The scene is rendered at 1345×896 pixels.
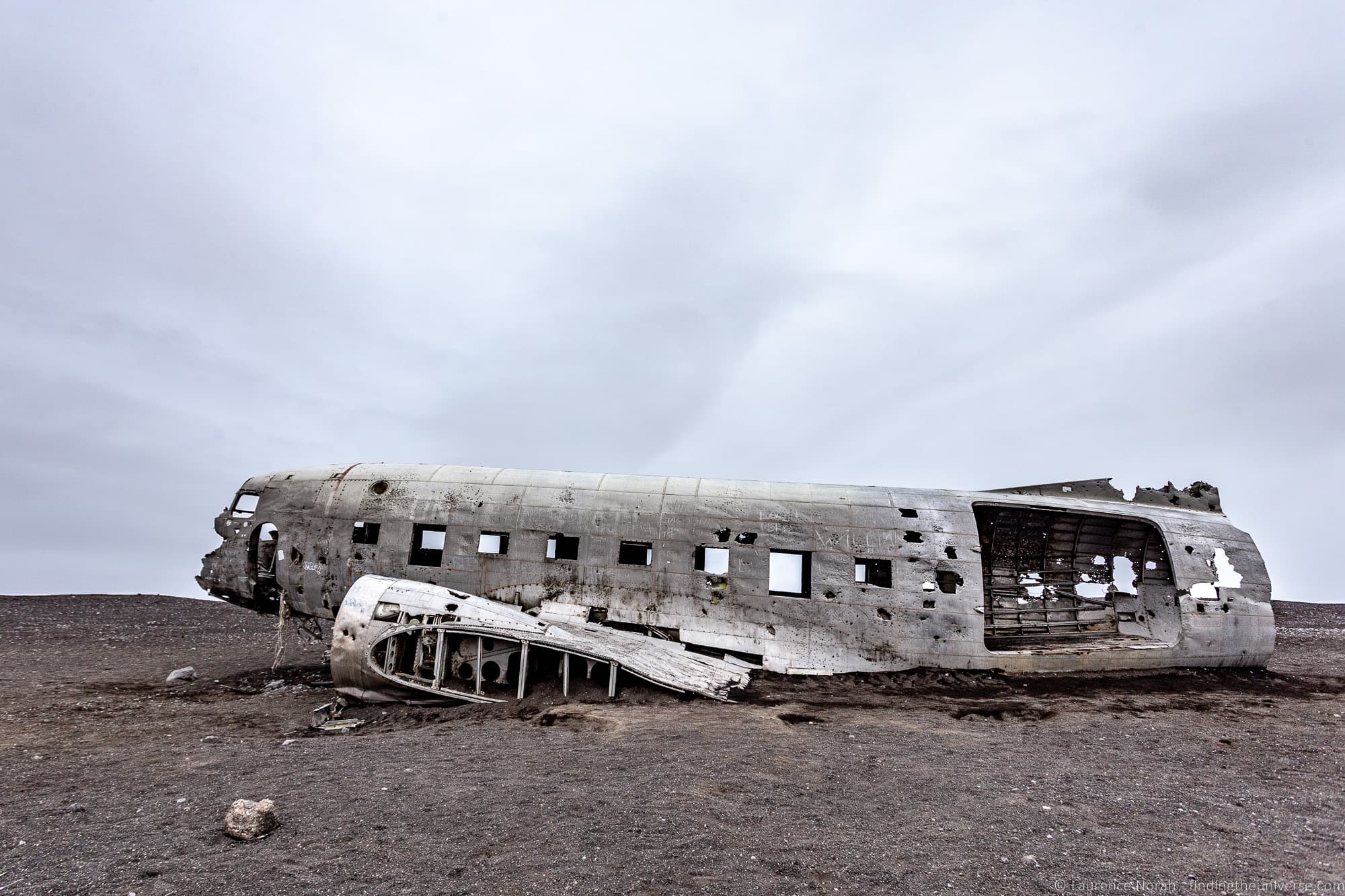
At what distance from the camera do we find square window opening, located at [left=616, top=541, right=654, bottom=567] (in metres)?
12.6

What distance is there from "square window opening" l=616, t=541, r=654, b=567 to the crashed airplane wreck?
34mm

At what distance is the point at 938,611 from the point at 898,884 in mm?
8208

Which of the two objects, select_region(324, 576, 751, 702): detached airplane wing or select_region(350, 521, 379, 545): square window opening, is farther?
Answer: select_region(350, 521, 379, 545): square window opening

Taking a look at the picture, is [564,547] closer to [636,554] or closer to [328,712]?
[636,554]

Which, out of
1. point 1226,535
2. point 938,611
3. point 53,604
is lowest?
point 53,604

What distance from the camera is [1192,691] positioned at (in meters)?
11.7

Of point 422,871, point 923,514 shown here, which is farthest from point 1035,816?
point 923,514

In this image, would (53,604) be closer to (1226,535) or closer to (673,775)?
(673,775)

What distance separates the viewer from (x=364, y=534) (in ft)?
43.4

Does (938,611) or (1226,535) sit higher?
(1226,535)

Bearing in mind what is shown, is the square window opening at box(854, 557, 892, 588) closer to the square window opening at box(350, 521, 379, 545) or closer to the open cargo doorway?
the open cargo doorway

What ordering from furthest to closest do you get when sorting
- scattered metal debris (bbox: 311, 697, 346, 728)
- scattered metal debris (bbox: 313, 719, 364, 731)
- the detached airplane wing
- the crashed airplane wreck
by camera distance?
1. the crashed airplane wreck
2. the detached airplane wing
3. scattered metal debris (bbox: 311, 697, 346, 728)
4. scattered metal debris (bbox: 313, 719, 364, 731)

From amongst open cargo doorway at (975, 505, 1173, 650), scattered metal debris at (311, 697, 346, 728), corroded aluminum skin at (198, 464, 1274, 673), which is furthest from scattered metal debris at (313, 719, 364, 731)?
open cargo doorway at (975, 505, 1173, 650)

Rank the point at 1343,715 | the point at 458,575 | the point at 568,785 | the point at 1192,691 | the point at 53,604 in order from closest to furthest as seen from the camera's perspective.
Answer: the point at 568,785
the point at 1343,715
the point at 1192,691
the point at 458,575
the point at 53,604
